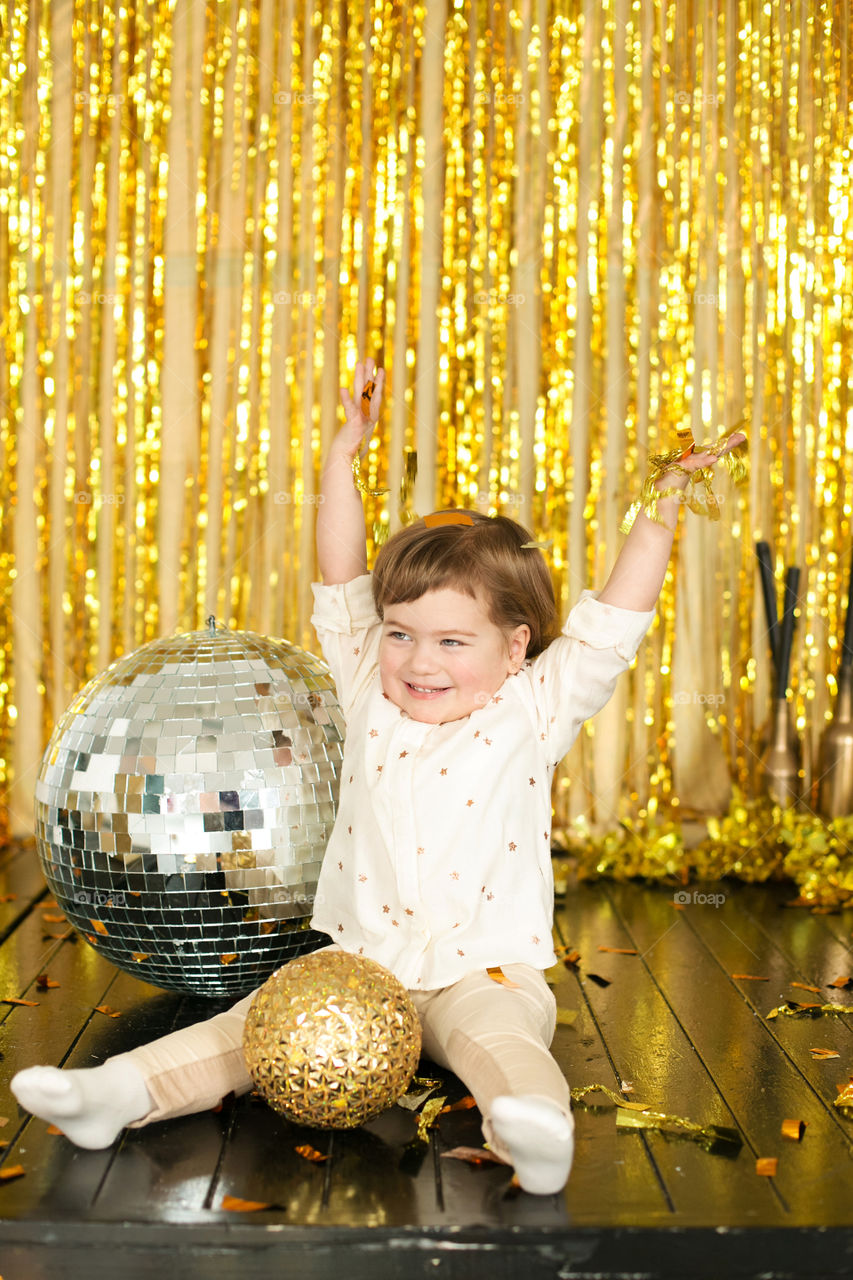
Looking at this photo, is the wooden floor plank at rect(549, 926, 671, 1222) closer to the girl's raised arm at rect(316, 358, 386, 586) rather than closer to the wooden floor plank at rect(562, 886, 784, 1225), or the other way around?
the wooden floor plank at rect(562, 886, 784, 1225)

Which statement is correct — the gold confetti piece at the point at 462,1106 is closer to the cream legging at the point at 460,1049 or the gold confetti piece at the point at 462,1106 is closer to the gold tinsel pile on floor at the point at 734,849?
the cream legging at the point at 460,1049

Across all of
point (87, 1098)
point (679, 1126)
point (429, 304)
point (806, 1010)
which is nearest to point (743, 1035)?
point (806, 1010)

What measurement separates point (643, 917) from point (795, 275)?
2.04m

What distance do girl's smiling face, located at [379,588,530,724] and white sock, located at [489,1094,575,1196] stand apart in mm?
746

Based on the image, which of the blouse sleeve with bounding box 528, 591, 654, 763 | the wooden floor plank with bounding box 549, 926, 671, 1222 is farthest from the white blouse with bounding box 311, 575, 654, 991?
the wooden floor plank with bounding box 549, 926, 671, 1222

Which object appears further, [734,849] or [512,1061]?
[734,849]

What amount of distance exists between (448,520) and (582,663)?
0.36 metres

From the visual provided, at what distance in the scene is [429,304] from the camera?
3.89 metres

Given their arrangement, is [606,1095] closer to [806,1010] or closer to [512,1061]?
[512,1061]

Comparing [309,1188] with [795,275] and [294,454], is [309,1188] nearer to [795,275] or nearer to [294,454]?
[294,454]

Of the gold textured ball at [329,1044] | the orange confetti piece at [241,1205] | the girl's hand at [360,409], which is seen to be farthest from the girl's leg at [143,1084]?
the girl's hand at [360,409]

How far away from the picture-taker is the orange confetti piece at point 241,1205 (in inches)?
62.9

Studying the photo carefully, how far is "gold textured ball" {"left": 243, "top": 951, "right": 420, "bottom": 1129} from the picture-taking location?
1737 mm

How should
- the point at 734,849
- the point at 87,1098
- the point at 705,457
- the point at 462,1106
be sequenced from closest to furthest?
the point at 87,1098
the point at 462,1106
the point at 705,457
the point at 734,849
